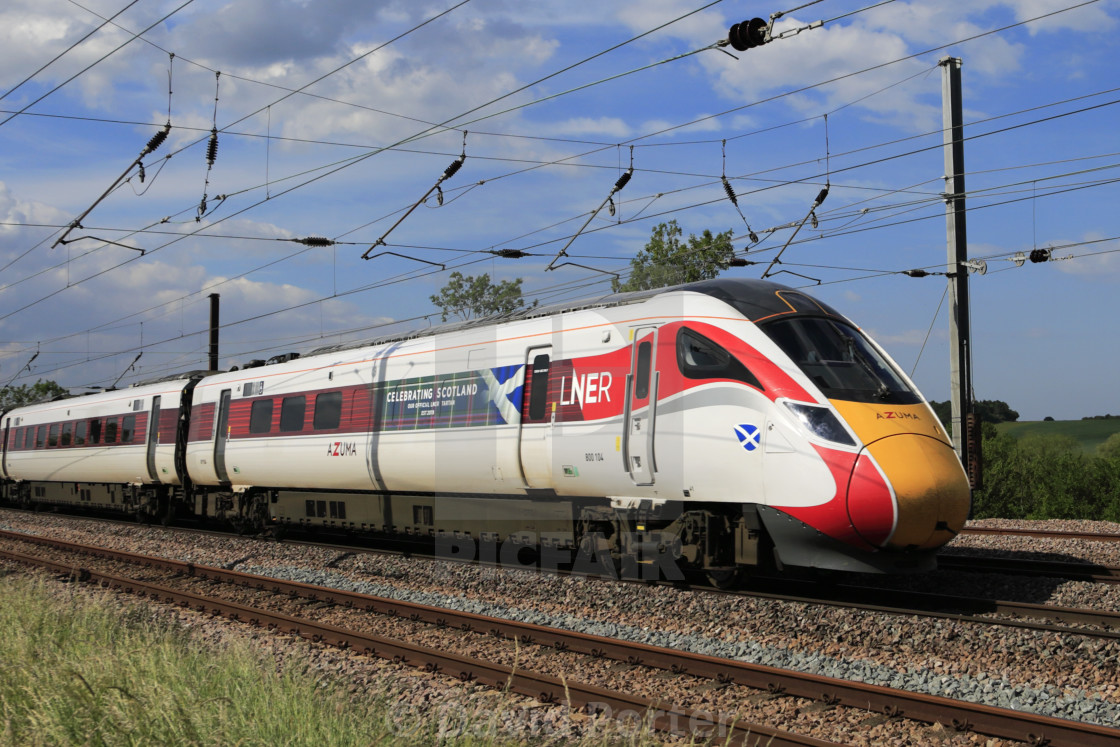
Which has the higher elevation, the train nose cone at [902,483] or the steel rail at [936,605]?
the train nose cone at [902,483]

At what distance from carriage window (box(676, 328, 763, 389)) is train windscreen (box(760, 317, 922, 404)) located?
477mm

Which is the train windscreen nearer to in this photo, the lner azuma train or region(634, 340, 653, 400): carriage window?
the lner azuma train

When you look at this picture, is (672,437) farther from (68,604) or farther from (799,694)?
(68,604)

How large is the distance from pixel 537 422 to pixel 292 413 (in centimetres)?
716

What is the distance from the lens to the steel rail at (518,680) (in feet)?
20.1

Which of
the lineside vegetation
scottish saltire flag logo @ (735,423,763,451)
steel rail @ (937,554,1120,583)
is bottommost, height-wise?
steel rail @ (937,554,1120,583)

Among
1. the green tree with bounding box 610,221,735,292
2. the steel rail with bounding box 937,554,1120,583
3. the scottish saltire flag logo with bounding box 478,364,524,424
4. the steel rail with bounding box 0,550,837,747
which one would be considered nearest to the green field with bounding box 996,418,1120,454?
the green tree with bounding box 610,221,735,292

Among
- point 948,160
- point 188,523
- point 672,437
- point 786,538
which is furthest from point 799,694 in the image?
point 188,523

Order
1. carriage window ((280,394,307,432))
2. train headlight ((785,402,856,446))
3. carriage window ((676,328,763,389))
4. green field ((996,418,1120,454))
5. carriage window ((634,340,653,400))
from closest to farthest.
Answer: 1. train headlight ((785,402,856,446))
2. carriage window ((676,328,763,389))
3. carriage window ((634,340,653,400))
4. carriage window ((280,394,307,432))
5. green field ((996,418,1120,454))

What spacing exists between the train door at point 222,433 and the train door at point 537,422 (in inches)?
391

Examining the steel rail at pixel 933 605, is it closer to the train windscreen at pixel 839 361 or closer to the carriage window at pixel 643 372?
the train windscreen at pixel 839 361

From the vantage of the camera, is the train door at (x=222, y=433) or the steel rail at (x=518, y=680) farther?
the train door at (x=222, y=433)

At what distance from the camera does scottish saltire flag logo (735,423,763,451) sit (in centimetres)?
986

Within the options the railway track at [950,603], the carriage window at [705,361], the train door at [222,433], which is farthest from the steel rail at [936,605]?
the train door at [222,433]
